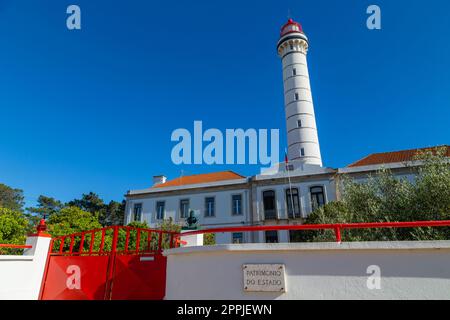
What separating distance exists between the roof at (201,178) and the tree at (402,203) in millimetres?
15448

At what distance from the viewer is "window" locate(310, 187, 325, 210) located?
69.8 ft

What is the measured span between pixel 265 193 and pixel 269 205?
3.50 feet

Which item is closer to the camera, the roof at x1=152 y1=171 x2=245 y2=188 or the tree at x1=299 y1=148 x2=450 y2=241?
the tree at x1=299 y1=148 x2=450 y2=241

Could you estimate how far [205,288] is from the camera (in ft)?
15.0

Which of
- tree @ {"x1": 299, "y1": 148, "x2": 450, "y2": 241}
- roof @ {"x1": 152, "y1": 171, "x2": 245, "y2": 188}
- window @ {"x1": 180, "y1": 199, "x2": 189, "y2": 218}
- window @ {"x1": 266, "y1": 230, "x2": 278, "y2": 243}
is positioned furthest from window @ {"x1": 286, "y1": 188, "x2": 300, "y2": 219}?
tree @ {"x1": 299, "y1": 148, "x2": 450, "y2": 241}

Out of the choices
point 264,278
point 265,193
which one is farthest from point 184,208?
point 264,278

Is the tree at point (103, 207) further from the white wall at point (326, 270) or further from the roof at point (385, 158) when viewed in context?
the white wall at point (326, 270)

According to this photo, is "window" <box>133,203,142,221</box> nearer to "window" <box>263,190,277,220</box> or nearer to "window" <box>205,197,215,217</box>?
"window" <box>205,197,215,217</box>

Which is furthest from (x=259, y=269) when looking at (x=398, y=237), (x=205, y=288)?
(x=398, y=237)

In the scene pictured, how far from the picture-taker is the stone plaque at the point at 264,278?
13.9ft

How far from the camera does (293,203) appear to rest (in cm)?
2219

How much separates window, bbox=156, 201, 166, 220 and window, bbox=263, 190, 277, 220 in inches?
383

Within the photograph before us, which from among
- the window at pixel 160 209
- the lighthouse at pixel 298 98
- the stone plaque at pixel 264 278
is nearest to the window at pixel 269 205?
the lighthouse at pixel 298 98

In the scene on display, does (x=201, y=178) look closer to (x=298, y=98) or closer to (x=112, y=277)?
(x=298, y=98)
